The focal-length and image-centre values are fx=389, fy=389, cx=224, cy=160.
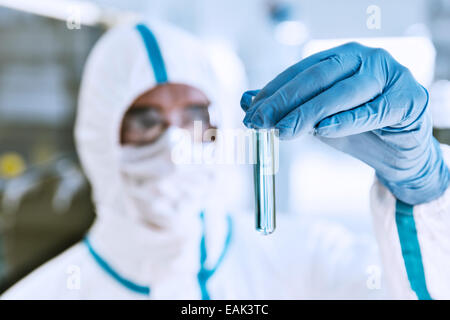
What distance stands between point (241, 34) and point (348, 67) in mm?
2641

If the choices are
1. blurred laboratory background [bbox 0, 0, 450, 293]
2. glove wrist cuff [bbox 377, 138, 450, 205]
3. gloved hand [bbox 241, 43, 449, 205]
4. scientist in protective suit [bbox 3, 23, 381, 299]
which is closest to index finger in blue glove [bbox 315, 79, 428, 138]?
gloved hand [bbox 241, 43, 449, 205]

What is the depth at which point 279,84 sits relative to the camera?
0.51 metres

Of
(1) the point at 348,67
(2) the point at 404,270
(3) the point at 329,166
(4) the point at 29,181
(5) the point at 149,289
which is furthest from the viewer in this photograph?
(3) the point at 329,166

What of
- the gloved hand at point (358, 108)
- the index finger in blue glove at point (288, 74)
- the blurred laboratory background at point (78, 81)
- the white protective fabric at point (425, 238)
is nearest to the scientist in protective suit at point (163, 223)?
the white protective fabric at point (425, 238)

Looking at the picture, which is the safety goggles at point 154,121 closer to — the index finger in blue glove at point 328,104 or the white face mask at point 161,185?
the white face mask at point 161,185

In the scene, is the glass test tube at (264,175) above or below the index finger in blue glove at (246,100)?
below

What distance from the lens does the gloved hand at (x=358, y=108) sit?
470mm

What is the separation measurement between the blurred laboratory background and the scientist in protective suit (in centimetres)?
75

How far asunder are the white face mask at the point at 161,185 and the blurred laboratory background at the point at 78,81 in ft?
Answer: 2.88

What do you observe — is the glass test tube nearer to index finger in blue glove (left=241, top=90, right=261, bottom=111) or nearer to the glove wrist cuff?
index finger in blue glove (left=241, top=90, right=261, bottom=111)

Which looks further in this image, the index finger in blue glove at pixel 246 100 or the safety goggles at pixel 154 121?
the safety goggles at pixel 154 121

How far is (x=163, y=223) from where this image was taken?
0.92m
